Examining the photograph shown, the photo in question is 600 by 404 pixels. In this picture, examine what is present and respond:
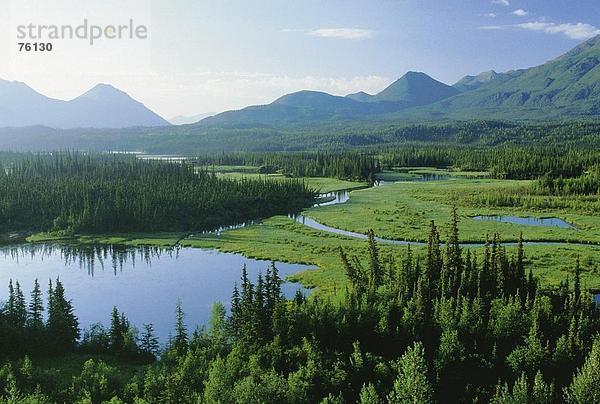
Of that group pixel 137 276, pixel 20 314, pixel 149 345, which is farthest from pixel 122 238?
pixel 149 345

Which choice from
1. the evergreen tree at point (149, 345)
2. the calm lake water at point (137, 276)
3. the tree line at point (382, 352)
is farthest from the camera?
the calm lake water at point (137, 276)

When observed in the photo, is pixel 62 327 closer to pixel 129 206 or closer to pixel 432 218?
pixel 129 206

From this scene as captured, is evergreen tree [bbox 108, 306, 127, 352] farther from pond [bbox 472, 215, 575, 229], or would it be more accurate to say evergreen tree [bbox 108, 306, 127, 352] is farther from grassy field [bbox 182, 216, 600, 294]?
pond [bbox 472, 215, 575, 229]

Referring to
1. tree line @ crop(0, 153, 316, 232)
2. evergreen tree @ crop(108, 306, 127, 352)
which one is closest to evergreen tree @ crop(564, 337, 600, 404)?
evergreen tree @ crop(108, 306, 127, 352)

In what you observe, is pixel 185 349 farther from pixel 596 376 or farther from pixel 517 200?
pixel 517 200

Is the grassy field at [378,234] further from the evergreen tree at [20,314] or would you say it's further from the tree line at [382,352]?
the evergreen tree at [20,314]

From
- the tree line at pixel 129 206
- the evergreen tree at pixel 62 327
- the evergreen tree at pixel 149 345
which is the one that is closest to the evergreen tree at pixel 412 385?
the evergreen tree at pixel 149 345
